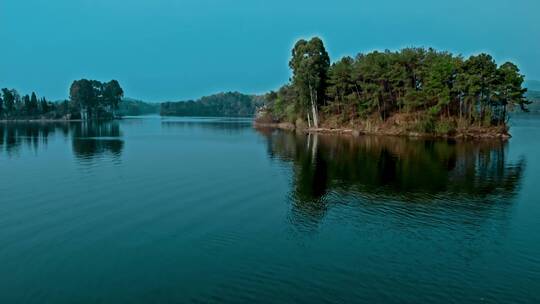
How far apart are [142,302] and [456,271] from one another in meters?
7.84

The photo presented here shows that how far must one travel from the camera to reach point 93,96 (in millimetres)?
147625

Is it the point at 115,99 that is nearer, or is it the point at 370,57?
the point at 370,57

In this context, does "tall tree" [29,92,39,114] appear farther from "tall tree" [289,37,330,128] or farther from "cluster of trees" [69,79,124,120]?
"tall tree" [289,37,330,128]

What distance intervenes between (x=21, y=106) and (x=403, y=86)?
12299 centimetres

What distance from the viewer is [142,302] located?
9320 mm

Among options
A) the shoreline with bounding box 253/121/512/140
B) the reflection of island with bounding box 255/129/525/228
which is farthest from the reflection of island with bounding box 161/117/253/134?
the reflection of island with bounding box 255/129/525/228

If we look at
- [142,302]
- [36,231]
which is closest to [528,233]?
[142,302]

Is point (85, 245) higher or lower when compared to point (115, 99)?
lower

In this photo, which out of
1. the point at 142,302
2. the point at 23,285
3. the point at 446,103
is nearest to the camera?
the point at 142,302

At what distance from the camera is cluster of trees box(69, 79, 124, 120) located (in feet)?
468

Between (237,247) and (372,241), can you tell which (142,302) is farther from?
(372,241)

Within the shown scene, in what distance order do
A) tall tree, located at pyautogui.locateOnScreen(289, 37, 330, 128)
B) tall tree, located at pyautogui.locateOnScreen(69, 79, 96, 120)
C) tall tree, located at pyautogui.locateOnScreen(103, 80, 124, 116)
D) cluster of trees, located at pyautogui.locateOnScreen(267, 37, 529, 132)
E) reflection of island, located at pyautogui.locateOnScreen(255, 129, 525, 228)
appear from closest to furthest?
reflection of island, located at pyautogui.locateOnScreen(255, 129, 525, 228) < cluster of trees, located at pyautogui.locateOnScreen(267, 37, 529, 132) < tall tree, located at pyautogui.locateOnScreen(289, 37, 330, 128) < tall tree, located at pyautogui.locateOnScreen(69, 79, 96, 120) < tall tree, located at pyautogui.locateOnScreen(103, 80, 124, 116)

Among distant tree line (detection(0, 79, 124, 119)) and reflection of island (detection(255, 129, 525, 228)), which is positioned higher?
distant tree line (detection(0, 79, 124, 119))

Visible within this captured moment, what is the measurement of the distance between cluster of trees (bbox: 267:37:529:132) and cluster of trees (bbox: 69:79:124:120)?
305 feet
